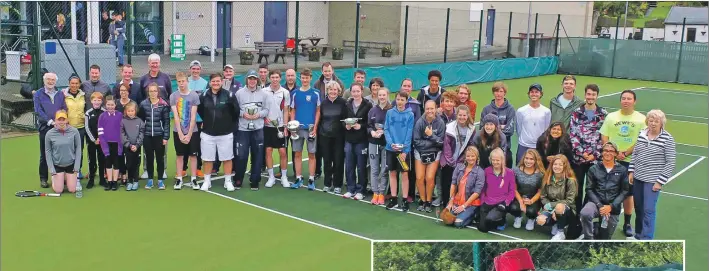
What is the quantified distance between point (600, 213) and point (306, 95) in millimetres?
4180

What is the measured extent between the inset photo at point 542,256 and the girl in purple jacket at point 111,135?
21.1ft

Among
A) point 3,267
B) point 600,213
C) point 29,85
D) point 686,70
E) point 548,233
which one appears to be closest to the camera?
point 3,267

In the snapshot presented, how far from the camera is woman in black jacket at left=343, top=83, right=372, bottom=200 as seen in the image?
31.7 ft

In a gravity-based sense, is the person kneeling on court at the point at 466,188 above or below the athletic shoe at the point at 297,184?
above

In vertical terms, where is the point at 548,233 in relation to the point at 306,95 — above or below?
below

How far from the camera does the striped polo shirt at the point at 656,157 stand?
789cm

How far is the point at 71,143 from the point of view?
955 centimetres

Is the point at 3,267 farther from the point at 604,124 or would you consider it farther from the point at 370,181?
the point at 604,124

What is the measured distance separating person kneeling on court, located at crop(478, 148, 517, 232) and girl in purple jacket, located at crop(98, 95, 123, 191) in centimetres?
482

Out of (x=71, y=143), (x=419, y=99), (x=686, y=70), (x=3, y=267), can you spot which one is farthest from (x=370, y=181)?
(x=686, y=70)

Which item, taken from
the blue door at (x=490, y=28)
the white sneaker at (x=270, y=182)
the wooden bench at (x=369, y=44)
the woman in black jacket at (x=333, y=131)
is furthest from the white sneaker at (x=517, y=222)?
the blue door at (x=490, y=28)

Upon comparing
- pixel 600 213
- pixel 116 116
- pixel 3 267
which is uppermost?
pixel 116 116

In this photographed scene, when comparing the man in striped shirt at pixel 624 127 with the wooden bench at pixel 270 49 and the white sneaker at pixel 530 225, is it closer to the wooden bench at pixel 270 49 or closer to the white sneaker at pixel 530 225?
the white sneaker at pixel 530 225

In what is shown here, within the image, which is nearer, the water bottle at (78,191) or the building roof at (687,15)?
the water bottle at (78,191)
